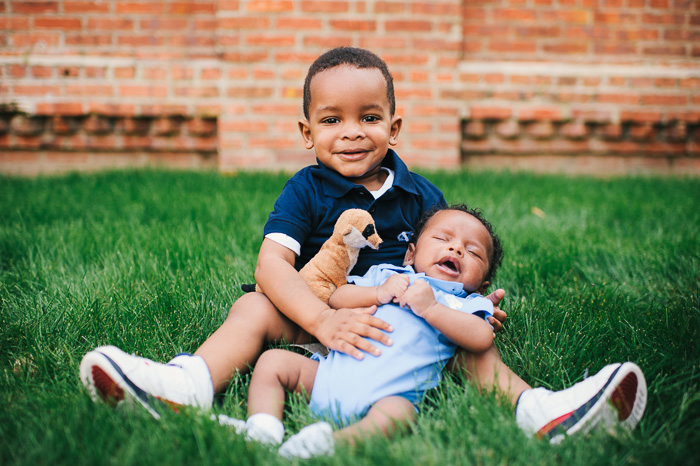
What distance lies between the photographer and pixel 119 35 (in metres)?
4.53

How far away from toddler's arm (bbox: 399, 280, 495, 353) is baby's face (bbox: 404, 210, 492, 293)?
7.7 inches

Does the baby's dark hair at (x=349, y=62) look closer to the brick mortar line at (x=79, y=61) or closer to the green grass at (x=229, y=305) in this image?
the green grass at (x=229, y=305)

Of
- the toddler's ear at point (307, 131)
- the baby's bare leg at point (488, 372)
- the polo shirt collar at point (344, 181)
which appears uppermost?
the toddler's ear at point (307, 131)

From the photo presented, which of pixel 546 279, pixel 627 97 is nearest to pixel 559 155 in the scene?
pixel 627 97

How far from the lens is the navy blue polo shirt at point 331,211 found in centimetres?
158

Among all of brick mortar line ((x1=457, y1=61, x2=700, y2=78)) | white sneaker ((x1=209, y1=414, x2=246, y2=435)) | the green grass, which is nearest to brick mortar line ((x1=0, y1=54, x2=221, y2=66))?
the green grass

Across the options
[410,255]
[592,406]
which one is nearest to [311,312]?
[410,255]

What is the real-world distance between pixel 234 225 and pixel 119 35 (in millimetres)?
2673

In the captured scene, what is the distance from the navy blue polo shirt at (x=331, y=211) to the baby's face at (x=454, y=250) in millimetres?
81

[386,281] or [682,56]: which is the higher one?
[682,56]

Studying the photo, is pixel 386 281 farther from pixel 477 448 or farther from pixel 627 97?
pixel 627 97

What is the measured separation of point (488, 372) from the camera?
1.36 metres

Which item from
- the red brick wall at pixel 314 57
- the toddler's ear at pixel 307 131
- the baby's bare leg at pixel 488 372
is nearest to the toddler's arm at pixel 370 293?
the baby's bare leg at pixel 488 372

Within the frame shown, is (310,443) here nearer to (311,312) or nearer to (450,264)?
(311,312)
